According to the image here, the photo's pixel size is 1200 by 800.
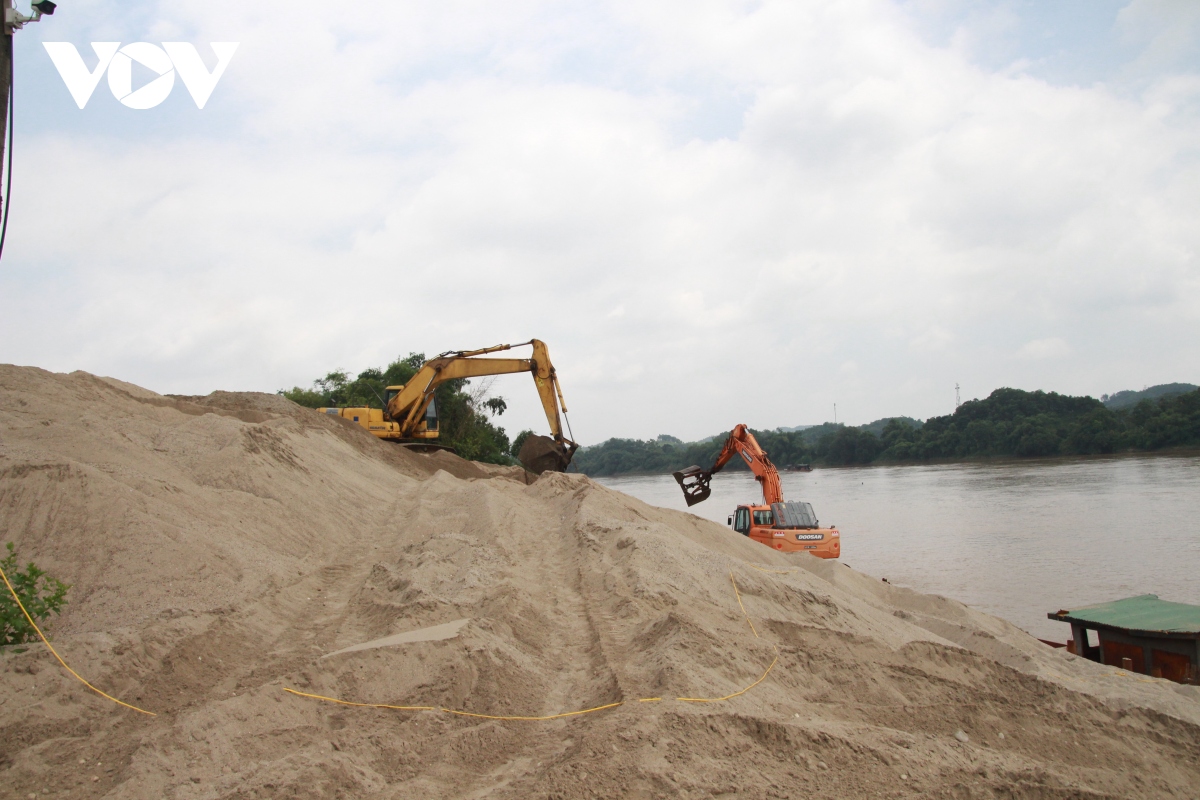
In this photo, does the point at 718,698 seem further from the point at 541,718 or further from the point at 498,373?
the point at 498,373

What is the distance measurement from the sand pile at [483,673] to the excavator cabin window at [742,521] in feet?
23.5

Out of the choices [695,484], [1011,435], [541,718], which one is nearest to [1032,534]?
[695,484]

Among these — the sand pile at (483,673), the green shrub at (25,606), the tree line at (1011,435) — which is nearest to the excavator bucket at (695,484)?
the sand pile at (483,673)

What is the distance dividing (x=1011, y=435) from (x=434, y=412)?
63.8 m

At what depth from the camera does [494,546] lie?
9922 mm

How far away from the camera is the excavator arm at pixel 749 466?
771 inches

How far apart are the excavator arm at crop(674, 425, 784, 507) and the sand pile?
814cm

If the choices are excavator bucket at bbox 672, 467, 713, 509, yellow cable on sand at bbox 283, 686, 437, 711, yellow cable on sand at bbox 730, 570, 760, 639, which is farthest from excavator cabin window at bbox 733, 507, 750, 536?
yellow cable on sand at bbox 283, 686, 437, 711

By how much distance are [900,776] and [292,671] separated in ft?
14.4

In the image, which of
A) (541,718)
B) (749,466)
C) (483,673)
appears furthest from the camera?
(749,466)

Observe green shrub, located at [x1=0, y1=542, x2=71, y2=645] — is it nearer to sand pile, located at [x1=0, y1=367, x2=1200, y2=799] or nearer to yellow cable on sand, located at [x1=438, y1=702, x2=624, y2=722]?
sand pile, located at [x1=0, y1=367, x2=1200, y2=799]

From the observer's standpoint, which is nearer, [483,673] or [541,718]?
[541,718]

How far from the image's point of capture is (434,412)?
2458 cm

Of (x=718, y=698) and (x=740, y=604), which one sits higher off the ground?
(x=740, y=604)
